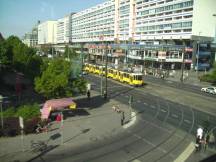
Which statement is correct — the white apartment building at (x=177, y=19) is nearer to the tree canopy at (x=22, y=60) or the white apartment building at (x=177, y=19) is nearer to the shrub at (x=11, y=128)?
the tree canopy at (x=22, y=60)

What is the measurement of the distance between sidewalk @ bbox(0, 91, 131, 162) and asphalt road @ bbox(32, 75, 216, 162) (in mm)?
1203

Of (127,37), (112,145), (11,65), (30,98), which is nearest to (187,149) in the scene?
(112,145)

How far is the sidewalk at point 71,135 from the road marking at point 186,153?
6.89m

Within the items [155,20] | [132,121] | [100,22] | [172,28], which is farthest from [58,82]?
[100,22]

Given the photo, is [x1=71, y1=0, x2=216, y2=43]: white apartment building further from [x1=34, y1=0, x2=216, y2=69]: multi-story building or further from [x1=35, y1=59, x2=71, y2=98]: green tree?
[x1=35, y1=59, x2=71, y2=98]: green tree

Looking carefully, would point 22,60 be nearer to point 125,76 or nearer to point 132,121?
point 125,76

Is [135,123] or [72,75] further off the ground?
[72,75]

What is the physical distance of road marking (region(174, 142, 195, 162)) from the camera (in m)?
20.7

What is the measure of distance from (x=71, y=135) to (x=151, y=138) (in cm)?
729

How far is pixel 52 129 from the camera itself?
2753 centimetres

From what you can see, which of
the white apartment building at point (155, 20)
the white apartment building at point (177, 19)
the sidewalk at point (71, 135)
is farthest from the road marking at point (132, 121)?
the white apartment building at point (155, 20)

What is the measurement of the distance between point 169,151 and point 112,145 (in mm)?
4650

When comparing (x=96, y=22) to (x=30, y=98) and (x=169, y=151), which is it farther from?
(x=169, y=151)

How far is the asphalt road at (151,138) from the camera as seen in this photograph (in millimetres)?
20922
